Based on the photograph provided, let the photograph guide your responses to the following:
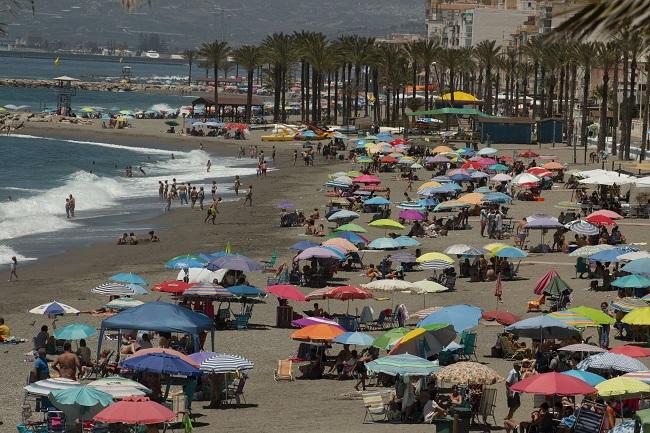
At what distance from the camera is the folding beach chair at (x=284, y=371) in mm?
19758

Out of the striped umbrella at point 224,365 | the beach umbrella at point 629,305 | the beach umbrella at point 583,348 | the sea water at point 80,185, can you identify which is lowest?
the sea water at point 80,185

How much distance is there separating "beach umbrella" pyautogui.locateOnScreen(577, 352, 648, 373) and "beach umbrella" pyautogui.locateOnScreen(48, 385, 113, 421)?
21.8 feet

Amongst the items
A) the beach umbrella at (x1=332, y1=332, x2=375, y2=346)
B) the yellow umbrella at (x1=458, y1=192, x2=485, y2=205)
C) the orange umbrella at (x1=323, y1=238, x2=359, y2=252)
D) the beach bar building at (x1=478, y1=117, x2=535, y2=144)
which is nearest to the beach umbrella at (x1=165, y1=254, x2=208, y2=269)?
the orange umbrella at (x1=323, y1=238, x2=359, y2=252)

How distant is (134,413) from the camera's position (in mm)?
14391

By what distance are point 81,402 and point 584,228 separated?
21.2m

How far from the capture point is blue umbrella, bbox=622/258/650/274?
Answer: 989 inches

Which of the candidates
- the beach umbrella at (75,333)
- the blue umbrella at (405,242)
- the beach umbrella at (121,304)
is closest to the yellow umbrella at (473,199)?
the blue umbrella at (405,242)

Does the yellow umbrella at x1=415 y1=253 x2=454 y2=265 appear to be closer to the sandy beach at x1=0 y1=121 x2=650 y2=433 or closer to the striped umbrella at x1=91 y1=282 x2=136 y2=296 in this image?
the sandy beach at x1=0 y1=121 x2=650 y2=433

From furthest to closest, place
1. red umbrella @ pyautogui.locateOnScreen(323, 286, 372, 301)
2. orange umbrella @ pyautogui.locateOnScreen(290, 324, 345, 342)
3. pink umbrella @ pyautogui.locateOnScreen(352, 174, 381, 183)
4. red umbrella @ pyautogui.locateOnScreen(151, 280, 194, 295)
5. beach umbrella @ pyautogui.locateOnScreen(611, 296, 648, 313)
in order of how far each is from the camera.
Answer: pink umbrella @ pyautogui.locateOnScreen(352, 174, 381, 183) < red umbrella @ pyautogui.locateOnScreen(151, 280, 194, 295) < red umbrella @ pyautogui.locateOnScreen(323, 286, 372, 301) < beach umbrella @ pyautogui.locateOnScreen(611, 296, 648, 313) < orange umbrella @ pyautogui.locateOnScreen(290, 324, 345, 342)

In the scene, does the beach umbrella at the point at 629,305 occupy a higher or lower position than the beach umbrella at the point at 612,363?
lower

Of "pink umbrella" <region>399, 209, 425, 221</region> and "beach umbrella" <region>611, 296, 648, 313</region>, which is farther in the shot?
"pink umbrella" <region>399, 209, 425, 221</region>

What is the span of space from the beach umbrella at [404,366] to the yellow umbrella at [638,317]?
16.1 ft

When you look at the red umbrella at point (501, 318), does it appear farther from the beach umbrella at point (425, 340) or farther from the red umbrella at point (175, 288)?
the red umbrella at point (175, 288)

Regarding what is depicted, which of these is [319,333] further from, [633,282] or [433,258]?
[433,258]
